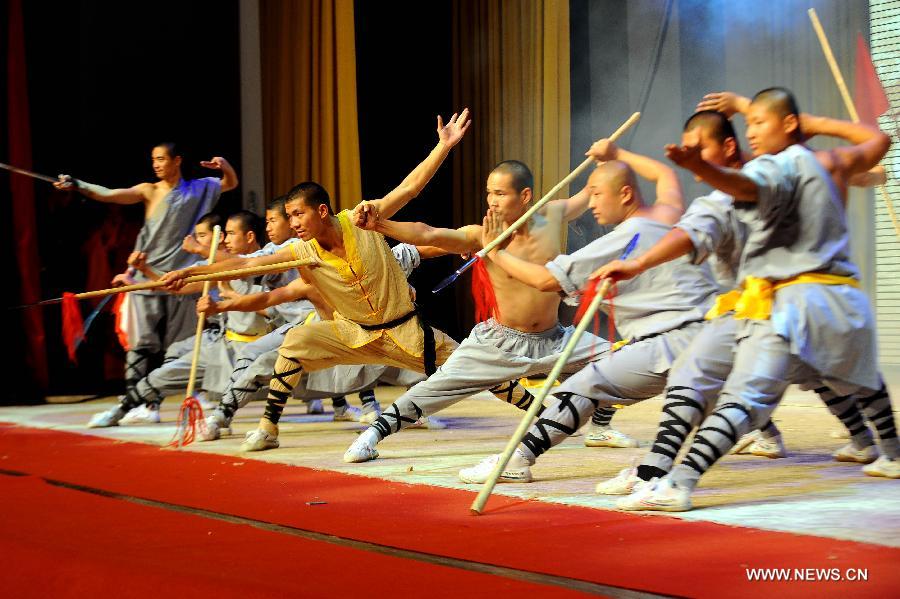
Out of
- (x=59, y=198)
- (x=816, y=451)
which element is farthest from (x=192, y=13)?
(x=816, y=451)

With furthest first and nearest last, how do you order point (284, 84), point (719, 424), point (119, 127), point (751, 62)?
point (284, 84) < point (119, 127) < point (751, 62) < point (719, 424)

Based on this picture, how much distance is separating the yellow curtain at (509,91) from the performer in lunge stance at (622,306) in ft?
11.9

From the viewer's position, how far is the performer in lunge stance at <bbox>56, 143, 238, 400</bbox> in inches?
204

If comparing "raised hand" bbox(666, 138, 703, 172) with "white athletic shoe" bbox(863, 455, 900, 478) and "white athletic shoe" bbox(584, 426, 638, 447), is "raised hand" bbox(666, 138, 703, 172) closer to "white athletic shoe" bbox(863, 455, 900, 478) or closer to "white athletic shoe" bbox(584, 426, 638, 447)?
"white athletic shoe" bbox(863, 455, 900, 478)

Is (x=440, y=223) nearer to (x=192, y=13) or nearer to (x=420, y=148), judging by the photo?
(x=420, y=148)

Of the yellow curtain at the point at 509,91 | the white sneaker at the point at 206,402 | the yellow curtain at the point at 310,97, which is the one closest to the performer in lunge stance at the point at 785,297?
the white sneaker at the point at 206,402

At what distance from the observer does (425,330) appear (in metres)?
3.88

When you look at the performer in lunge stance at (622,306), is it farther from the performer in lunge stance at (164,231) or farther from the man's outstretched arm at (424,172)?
the performer in lunge stance at (164,231)

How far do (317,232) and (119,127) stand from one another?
3.23 m

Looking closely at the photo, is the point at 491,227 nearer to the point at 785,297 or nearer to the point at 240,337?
the point at 785,297

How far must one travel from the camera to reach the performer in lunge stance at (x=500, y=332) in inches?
129

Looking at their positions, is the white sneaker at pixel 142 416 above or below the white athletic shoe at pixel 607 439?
below

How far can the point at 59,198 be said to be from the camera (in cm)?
636

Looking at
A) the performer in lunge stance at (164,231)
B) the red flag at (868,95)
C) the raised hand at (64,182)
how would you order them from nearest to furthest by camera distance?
the red flag at (868,95), the raised hand at (64,182), the performer in lunge stance at (164,231)
